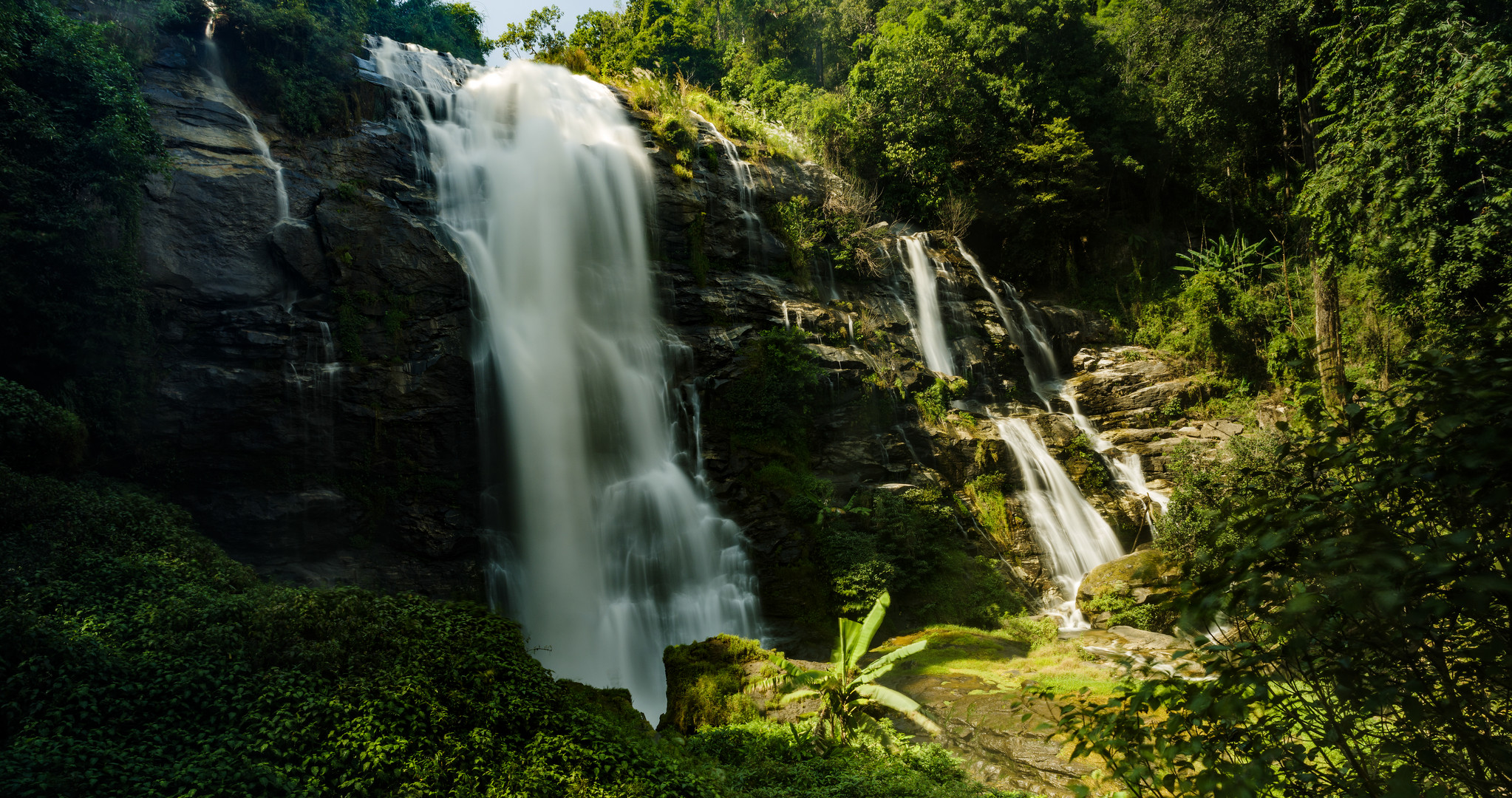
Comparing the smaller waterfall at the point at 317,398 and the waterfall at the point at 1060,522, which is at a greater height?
the smaller waterfall at the point at 317,398

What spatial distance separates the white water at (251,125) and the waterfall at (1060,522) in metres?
15.8

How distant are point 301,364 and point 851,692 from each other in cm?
1053

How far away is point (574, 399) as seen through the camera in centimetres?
1393

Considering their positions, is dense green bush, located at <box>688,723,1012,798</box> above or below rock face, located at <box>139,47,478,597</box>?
below

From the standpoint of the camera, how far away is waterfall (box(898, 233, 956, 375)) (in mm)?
19406

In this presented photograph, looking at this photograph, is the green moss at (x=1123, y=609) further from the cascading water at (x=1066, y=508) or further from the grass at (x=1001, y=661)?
the grass at (x=1001, y=661)

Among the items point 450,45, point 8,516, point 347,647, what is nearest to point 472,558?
point 8,516

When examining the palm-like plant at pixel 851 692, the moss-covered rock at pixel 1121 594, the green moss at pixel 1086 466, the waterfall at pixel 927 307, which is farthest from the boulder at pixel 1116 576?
the palm-like plant at pixel 851 692

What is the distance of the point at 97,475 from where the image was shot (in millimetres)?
9984

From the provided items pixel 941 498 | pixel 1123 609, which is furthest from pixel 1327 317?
pixel 941 498

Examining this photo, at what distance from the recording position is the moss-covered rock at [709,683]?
316 inches

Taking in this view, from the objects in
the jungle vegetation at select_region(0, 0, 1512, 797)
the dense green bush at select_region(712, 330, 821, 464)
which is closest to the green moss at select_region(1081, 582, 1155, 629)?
the jungle vegetation at select_region(0, 0, 1512, 797)

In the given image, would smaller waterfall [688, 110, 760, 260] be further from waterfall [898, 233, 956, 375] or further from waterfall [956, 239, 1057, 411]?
waterfall [956, 239, 1057, 411]

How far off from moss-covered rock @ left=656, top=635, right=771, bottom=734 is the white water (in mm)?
11054
